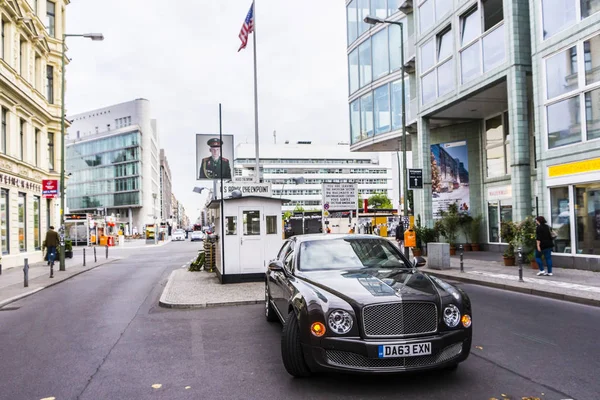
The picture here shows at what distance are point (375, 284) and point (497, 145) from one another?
20.2m

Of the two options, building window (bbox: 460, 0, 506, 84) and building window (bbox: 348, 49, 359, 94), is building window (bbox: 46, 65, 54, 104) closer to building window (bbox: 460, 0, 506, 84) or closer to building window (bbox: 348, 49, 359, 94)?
building window (bbox: 348, 49, 359, 94)

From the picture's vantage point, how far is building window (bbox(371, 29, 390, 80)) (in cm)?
2884

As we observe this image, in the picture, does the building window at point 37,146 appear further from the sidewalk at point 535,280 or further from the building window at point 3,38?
the sidewalk at point 535,280

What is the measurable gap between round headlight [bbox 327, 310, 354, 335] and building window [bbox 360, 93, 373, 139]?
2663 cm

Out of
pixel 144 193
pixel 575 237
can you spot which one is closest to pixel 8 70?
pixel 575 237

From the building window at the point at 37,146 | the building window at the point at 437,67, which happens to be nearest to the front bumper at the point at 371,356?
the building window at the point at 437,67

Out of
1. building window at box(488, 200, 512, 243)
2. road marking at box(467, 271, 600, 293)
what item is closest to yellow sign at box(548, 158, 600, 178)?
road marking at box(467, 271, 600, 293)

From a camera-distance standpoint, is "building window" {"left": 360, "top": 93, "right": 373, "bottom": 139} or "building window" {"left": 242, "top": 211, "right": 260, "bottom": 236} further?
"building window" {"left": 360, "top": 93, "right": 373, "bottom": 139}

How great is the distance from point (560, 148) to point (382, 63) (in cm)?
1612

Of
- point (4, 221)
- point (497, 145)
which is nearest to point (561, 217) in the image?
point (497, 145)

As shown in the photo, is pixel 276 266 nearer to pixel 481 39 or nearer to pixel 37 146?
pixel 481 39

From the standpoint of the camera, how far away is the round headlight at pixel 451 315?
4.58m

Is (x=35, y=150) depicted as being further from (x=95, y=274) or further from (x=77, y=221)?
(x=77, y=221)

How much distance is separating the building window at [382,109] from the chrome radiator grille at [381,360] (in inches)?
994
